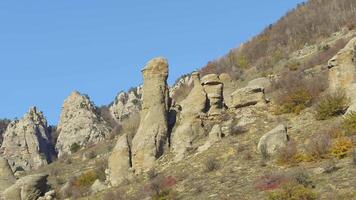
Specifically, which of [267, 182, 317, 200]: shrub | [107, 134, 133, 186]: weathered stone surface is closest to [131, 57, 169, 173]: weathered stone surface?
[107, 134, 133, 186]: weathered stone surface

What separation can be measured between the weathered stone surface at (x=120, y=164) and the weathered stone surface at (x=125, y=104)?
59.7 metres

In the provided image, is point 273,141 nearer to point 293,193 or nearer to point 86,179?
point 293,193

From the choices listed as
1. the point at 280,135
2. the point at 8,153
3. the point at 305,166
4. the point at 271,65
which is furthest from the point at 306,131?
the point at 8,153

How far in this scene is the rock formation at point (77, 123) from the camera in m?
80.2

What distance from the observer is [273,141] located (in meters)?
30.5

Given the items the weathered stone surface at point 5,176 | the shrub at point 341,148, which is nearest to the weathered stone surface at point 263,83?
the shrub at point 341,148

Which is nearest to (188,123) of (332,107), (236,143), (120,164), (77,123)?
(120,164)

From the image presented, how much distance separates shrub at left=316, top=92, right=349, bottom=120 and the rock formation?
160 ft

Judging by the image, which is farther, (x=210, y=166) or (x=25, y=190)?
(x=25, y=190)

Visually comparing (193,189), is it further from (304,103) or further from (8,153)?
(8,153)

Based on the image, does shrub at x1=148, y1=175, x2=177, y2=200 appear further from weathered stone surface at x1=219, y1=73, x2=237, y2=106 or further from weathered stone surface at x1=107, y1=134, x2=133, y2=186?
weathered stone surface at x1=219, y1=73, x2=237, y2=106

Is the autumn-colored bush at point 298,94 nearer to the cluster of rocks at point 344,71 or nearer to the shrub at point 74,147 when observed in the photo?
the cluster of rocks at point 344,71

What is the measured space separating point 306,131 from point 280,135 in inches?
68.5

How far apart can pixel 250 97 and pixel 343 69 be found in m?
6.26
